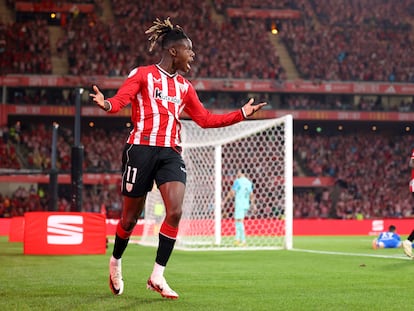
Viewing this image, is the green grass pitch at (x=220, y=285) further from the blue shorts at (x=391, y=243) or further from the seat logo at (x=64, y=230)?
the blue shorts at (x=391, y=243)

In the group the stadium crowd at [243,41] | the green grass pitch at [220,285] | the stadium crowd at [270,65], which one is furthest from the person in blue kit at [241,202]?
the stadium crowd at [243,41]

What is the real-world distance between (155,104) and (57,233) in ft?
23.2

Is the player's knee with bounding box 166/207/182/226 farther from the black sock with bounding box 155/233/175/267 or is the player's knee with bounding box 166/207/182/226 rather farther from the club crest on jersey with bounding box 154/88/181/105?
the club crest on jersey with bounding box 154/88/181/105

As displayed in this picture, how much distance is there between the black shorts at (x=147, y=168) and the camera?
22.1ft

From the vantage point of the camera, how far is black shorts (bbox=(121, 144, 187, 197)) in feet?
22.1

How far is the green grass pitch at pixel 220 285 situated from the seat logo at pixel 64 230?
1.28 m

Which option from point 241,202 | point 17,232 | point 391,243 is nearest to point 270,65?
point 17,232

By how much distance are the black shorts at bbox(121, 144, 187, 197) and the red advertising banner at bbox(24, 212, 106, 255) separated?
678 centimetres

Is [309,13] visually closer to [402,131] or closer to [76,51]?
[402,131]

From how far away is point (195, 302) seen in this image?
629 cm

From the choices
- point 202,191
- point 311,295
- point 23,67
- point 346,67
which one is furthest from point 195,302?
point 346,67

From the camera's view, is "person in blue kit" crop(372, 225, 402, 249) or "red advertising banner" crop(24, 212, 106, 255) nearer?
"red advertising banner" crop(24, 212, 106, 255)

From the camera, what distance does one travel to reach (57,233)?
13.4 m

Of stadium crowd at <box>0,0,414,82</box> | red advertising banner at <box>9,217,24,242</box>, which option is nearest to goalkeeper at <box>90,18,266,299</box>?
red advertising banner at <box>9,217,24,242</box>
